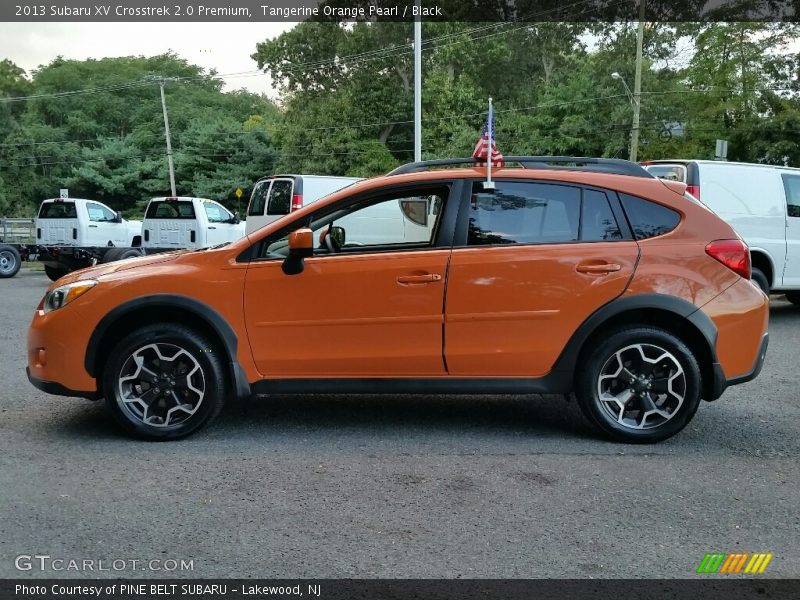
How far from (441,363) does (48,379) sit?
2551mm

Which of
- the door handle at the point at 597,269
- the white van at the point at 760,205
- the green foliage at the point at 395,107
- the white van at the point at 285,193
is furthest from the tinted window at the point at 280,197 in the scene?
A: the green foliage at the point at 395,107

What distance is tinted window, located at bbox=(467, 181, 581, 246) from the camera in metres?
4.96

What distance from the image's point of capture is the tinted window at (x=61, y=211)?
17.8 meters

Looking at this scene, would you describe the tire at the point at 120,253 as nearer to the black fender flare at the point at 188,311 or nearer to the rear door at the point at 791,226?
the black fender flare at the point at 188,311

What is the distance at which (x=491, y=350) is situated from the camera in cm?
488

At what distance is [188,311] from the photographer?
4887mm

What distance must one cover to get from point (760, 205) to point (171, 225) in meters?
12.4

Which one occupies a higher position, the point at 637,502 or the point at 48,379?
the point at 48,379

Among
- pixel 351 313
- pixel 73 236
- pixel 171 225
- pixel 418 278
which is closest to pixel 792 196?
pixel 418 278

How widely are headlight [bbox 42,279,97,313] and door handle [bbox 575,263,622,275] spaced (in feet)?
10.3

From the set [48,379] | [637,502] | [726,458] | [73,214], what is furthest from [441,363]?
[73,214]

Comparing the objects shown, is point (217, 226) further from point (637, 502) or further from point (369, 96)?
point (369, 96)

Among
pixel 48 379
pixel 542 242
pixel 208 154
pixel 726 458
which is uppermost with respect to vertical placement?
pixel 208 154

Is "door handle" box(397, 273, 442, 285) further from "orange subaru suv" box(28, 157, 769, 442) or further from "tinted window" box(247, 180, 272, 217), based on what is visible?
"tinted window" box(247, 180, 272, 217)
